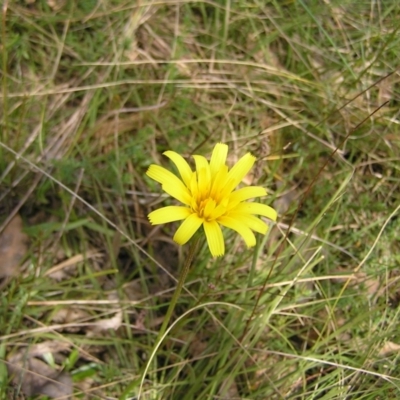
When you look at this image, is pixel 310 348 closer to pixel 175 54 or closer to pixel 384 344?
pixel 384 344

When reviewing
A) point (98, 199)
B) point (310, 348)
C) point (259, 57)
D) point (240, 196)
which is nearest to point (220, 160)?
point (240, 196)

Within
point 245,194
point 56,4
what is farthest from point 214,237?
point 56,4

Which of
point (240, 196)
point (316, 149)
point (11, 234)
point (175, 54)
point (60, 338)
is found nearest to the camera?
point (240, 196)

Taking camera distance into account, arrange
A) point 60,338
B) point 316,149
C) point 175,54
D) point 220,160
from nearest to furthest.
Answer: point 220,160, point 60,338, point 316,149, point 175,54

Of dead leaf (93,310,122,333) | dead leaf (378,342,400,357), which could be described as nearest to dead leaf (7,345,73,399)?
dead leaf (93,310,122,333)

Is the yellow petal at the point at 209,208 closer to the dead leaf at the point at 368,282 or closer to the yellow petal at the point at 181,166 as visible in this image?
the yellow petal at the point at 181,166

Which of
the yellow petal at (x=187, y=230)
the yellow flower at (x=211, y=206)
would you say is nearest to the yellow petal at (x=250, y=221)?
the yellow flower at (x=211, y=206)
